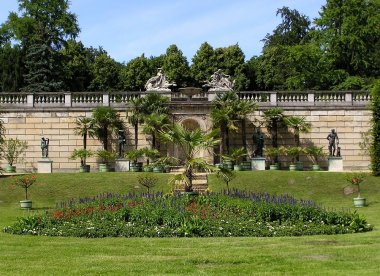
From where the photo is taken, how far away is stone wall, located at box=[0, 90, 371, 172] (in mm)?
36156

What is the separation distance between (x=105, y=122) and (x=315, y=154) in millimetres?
11959

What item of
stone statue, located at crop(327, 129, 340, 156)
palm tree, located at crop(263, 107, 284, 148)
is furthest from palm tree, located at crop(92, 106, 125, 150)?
stone statue, located at crop(327, 129, 340, 156)

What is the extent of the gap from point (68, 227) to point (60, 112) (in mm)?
22261

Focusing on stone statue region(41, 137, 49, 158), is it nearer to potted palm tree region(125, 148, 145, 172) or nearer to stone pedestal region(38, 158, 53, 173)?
stone pedestal region(38, 158, 53, 173)

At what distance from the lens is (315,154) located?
3556 centimetres

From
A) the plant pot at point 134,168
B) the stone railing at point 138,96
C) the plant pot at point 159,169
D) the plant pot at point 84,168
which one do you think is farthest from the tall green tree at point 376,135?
the plant pot at point 84,168

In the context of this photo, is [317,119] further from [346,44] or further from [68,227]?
[68,227]

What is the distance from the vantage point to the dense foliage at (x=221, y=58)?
44.4m

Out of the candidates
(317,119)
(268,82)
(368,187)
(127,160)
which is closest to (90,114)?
(127,160)

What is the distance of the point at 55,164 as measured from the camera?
3650 centimetres

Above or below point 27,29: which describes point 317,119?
below

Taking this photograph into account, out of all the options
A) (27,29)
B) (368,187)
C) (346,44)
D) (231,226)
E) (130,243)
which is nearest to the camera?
(130,243)

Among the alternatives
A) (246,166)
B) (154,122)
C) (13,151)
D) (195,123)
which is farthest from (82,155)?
(246,166)

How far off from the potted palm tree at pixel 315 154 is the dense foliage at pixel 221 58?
7743mm
